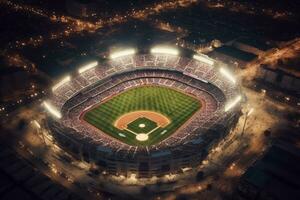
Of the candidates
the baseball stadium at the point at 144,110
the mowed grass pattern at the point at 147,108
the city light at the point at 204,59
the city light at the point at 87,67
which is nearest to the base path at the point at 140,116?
the baseball stadium at the point at 144,110

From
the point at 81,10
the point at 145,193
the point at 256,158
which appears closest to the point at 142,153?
the point at 145,193

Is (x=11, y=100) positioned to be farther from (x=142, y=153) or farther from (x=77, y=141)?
(x=142, y=153)

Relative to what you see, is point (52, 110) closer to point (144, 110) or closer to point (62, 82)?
point (62, 82)

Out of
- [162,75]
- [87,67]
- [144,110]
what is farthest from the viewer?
[162,75]

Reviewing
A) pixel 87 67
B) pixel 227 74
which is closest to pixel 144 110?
pixel 87 67

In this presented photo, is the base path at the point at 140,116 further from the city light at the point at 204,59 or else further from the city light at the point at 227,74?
the city light at the point at 204,59

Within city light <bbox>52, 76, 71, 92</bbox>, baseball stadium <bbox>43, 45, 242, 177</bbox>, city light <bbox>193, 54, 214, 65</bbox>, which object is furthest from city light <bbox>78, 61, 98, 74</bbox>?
city light <bbox>193, 54, 214, 65</bbox>
